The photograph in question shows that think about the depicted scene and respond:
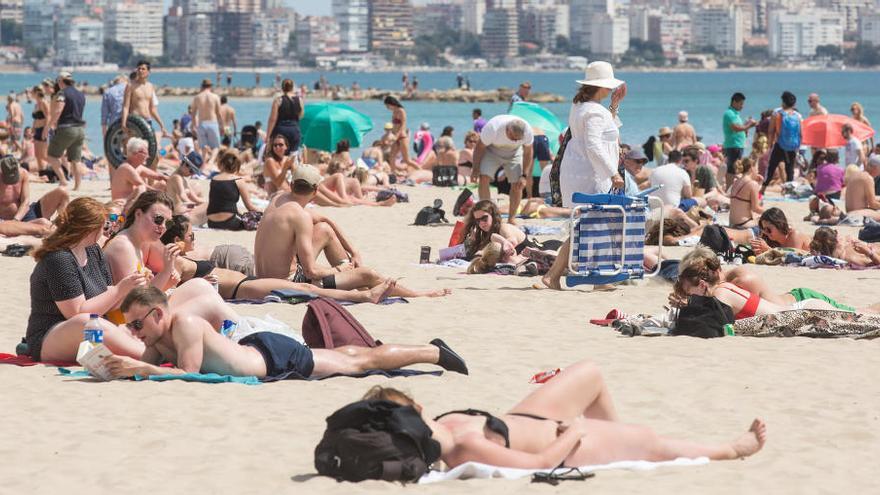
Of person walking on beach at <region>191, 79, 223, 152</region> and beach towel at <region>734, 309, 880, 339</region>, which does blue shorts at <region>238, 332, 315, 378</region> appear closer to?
beach towel at <region>734, 309, 880, 339</region>

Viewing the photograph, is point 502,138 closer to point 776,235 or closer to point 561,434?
point 776,235

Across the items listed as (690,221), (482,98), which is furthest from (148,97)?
(482,98)

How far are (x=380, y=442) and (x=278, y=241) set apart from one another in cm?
430

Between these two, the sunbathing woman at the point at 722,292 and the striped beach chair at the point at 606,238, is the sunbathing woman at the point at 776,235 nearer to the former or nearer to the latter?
the striped beach chair at the point at 606,238

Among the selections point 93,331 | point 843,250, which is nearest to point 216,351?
point 93,331

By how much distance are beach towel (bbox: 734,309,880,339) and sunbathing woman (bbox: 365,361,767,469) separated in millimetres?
2427

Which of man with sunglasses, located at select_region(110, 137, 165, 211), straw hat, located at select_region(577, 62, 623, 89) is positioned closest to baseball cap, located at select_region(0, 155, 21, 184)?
man with sunglasses, located at select_region(110, 137, 165, 211)

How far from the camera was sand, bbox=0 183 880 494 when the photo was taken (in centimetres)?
484

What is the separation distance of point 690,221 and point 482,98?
71.9 meters

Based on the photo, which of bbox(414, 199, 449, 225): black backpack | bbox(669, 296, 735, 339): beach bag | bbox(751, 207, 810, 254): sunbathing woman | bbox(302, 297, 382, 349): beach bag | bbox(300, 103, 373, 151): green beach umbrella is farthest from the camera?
bbox(300, 103, 373, 151): green beach umbrella

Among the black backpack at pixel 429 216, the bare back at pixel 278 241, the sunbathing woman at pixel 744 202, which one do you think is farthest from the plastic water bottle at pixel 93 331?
the black backpack at pixel 429 216

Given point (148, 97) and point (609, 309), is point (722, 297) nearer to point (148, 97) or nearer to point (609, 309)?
point (609, 309)

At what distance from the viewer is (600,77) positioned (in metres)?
9.35

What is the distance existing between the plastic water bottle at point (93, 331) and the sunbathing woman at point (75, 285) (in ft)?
0.18
